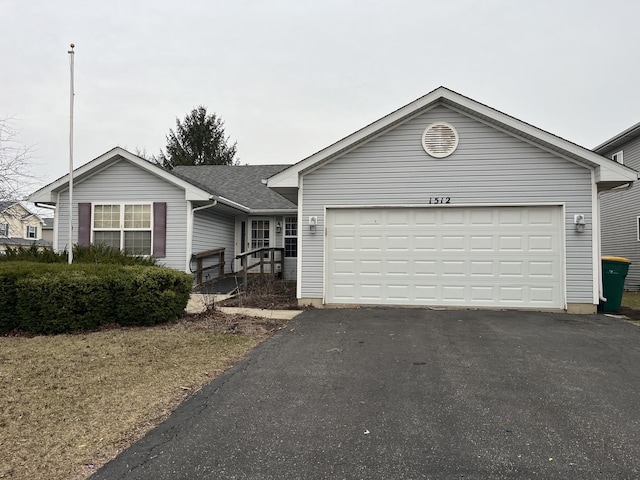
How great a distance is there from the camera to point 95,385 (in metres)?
4.40

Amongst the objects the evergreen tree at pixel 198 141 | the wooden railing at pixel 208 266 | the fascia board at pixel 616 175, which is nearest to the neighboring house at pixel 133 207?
the wooden railing at pixel 208 266

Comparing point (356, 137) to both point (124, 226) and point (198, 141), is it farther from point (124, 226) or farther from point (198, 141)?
point (198, 141)

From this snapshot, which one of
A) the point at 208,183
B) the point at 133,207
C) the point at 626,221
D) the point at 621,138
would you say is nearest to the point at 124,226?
the point at 133,207

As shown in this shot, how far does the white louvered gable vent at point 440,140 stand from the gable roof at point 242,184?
624cm

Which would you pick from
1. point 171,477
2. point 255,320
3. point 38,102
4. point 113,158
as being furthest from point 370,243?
point 38,102

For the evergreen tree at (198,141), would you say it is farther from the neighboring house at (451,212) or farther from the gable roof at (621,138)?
the neighboring house at (451,212)

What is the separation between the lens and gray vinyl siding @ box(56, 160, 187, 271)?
39.3ft

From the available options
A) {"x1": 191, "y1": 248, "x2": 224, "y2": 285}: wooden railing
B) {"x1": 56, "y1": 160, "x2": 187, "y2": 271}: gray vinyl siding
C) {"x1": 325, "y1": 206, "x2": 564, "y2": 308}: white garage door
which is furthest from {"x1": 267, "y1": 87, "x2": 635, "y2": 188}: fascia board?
{"x1": 191, "y1": 248, "x2": 224, "y2": 285}: wooden railing

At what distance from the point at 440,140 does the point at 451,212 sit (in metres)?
1.68

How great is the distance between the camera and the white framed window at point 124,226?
1210 centimetres

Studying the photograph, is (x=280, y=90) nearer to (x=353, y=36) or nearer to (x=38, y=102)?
(x=353, y=36)

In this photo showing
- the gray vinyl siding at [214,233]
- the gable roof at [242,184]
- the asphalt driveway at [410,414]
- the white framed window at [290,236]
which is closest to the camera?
the asphalt driveway at [410,414]

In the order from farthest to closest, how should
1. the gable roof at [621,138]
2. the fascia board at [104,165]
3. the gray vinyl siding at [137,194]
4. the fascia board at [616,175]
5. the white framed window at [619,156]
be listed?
the white framed window at [619,156] < the gable roof at [621,138] < the gray vinyl siding at [137,194] < the fascia board at [104,165] < the fascia board at [616,175]

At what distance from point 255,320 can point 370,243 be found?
3.24 meters
